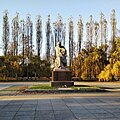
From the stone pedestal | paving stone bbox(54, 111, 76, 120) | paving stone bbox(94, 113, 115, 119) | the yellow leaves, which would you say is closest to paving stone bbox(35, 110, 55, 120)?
paving stone bbox(54, 111, 76, 120)

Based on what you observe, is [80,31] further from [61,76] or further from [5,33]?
[61,76]

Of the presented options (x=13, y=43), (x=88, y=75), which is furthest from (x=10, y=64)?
(x=88, y=75)

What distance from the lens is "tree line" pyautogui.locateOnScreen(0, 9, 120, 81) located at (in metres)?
50.6

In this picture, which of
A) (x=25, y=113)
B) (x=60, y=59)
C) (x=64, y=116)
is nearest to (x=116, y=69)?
(x=60, y=59)

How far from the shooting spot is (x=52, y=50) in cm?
5772

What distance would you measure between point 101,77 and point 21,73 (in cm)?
1449

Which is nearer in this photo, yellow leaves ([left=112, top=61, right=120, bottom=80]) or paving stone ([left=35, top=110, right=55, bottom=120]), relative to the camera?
paving stone ([left=35, top=110, right=55, bottom=120])

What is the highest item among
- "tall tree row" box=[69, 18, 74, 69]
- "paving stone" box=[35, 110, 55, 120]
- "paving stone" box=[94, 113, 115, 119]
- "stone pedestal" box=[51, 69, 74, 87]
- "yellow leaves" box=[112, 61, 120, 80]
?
"tall tree row" box=[69, 18, 74, 69]

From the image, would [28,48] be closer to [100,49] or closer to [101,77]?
[100,49]

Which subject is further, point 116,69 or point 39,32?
point 39,32

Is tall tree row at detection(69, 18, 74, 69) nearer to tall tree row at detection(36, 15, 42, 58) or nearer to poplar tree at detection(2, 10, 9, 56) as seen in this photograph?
tall tree row at detection(36, 15, 42, 58)

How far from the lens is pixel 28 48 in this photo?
5512 cm

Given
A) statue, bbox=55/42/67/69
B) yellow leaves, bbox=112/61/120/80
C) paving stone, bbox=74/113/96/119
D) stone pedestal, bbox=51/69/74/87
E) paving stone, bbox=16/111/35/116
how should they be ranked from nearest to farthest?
paving stone, bbox=74/113/96/119 → paving stone, bbox=16/111/35/116 → stone pedestal, bbox=51/69/74/87 → statue, bbox=55/42/67/69 → yellow leaves, bbox=112/61/120/80

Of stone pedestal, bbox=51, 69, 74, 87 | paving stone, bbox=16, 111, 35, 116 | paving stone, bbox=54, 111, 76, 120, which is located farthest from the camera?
stone pedestal, bbox=51, 69, 74, 87
